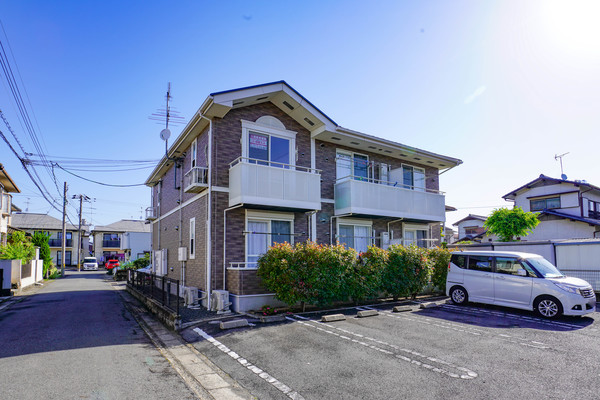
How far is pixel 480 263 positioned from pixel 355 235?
478 cm

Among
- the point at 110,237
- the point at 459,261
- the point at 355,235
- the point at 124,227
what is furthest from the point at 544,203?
the point at 110,237

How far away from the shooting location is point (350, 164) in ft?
47.4

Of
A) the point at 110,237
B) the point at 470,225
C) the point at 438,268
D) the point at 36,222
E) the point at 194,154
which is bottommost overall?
the point at 438,268

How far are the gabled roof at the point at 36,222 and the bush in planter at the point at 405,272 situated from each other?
166ft

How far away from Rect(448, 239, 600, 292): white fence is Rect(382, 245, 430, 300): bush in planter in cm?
600

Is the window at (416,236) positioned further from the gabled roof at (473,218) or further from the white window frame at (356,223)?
the gabled roof at (473,218)

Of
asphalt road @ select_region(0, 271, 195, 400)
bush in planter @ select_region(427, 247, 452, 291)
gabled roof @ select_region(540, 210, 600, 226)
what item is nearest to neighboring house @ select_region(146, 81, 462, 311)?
bush in planter @ select_region(427, 247, 452, 291)

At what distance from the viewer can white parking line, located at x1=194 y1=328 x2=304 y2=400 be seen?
454cm

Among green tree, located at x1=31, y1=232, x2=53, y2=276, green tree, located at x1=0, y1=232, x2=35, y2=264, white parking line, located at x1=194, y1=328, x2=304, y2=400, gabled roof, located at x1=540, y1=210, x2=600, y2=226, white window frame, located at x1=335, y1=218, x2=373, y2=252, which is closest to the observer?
white parking line, located at x1=194, y1=328, x2=304, y2=400

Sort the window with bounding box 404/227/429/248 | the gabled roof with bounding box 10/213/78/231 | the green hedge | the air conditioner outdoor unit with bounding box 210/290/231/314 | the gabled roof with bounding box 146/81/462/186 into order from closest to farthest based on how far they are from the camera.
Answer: the green hedge → the air conditioner outdoor unit with bounding box 210/290/231/314 → the gabled roof with bounding box 146/81/462/186 → the window with bounding box 404/227/429/248 → the gabled roof with bounding box 10/213/78/231

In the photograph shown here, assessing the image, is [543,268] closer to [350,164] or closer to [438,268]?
[438,268]

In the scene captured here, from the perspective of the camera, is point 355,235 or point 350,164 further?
point 350,164

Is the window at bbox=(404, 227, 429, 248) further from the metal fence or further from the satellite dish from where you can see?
the satellite dish

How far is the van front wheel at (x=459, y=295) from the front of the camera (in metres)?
10.9
